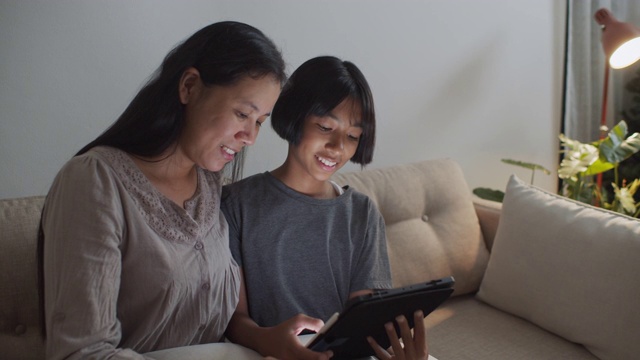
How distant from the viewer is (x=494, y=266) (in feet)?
6.76

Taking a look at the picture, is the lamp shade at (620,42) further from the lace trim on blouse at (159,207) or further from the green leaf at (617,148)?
the lace trim on blouse at (159,207)

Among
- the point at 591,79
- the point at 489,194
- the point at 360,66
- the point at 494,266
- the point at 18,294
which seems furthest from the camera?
the point at 591,79

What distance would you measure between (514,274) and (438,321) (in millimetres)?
274

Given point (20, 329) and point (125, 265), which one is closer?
point (125, 265)

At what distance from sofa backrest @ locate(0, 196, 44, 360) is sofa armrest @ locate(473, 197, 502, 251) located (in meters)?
1.48

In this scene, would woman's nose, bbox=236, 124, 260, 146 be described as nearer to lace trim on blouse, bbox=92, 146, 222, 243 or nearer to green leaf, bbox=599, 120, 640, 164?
lace trim on blouse, bbox=92, 146, 222, 243

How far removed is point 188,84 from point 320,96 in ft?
1.03

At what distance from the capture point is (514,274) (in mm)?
1984

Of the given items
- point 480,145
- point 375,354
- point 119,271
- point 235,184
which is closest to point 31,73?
point 235,184

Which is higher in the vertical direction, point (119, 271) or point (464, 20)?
point (464, 20)

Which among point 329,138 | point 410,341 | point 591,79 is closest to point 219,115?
point 329,138

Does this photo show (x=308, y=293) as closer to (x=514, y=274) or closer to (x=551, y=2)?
(x=514, y=274)

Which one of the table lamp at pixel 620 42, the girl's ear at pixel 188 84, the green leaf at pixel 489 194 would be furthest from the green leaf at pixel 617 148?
the girl's ear at pixel 188 84

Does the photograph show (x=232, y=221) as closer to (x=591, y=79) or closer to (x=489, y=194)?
(x=489, y=194)
